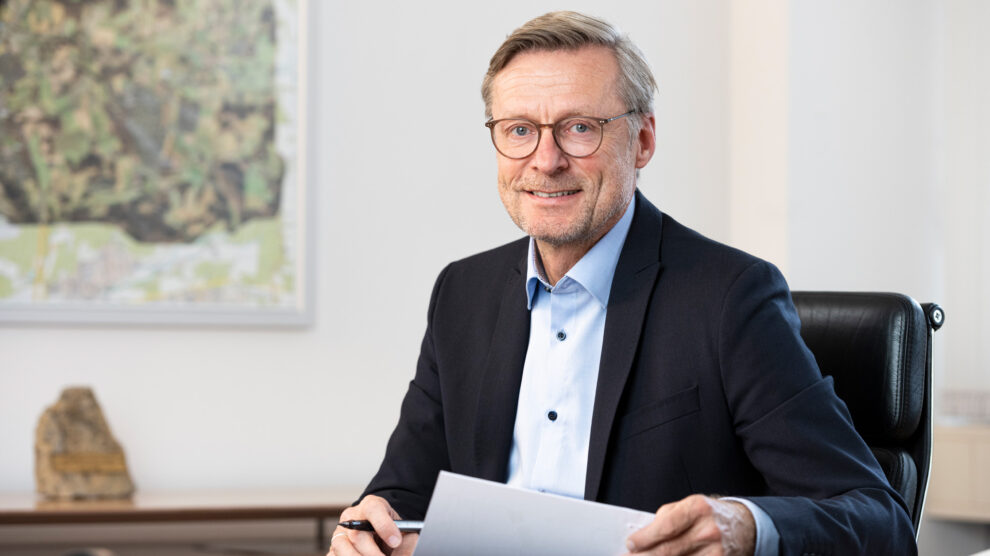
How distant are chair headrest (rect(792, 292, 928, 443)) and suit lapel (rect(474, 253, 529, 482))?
52 centimetres

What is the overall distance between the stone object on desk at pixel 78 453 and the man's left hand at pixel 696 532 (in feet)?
7.68

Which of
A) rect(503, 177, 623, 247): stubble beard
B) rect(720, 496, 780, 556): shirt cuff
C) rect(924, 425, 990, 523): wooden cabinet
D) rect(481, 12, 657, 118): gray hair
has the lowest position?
rect(924, 425, 990, 523): wooden cabinet

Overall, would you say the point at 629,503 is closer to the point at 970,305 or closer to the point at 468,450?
the point at 468,450

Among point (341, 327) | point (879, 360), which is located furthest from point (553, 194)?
point (341, 327)

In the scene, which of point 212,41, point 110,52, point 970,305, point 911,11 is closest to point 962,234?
point 970,305

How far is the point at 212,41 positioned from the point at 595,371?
2.31 metres

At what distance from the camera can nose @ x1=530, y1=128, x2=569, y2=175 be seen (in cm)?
164

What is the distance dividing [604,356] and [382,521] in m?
0.42

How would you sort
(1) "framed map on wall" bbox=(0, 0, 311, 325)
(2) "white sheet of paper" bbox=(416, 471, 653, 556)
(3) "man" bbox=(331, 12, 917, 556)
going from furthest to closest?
(1) "framed map on wall" bbox=(0, 0, 311, 325) → (3) "man" bbox=(331, 12, 917, 556) → (2) "white sheet of paper" bbox=(416, 471, 653, 556)

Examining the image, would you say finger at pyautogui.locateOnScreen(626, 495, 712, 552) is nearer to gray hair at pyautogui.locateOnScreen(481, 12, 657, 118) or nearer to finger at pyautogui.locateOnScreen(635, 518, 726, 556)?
finger at pyautogui.locateOnScreen(635, 518, 726, 556)

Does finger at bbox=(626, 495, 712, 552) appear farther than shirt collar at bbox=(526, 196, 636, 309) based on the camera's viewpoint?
No

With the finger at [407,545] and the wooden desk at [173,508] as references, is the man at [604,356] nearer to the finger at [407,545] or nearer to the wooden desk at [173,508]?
the finger at [407,545]

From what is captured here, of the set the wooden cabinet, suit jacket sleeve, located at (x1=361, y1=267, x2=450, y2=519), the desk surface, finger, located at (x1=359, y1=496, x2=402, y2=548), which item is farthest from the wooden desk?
the wooden cabinet

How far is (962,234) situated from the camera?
4.23 metres
